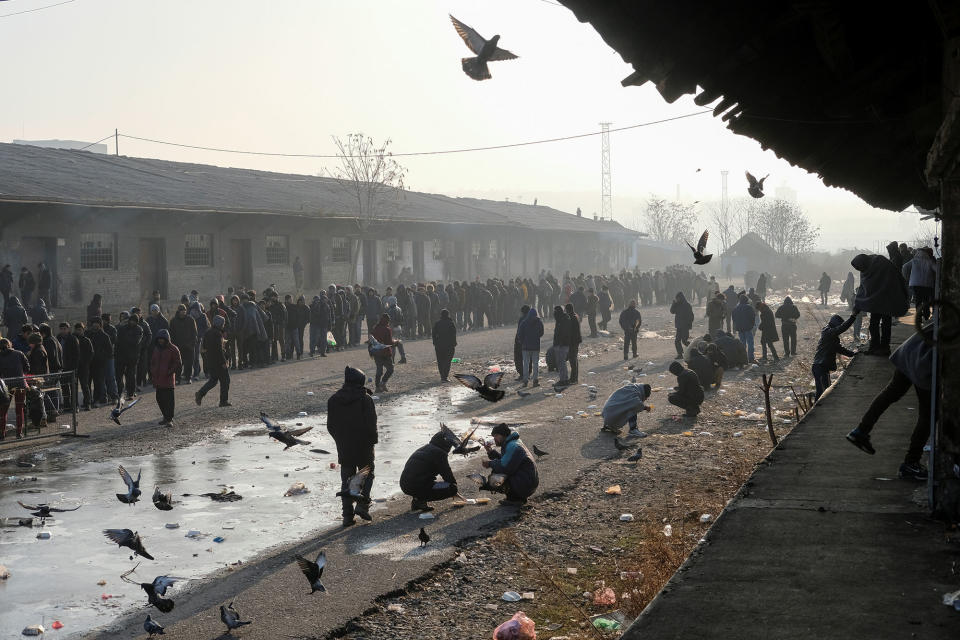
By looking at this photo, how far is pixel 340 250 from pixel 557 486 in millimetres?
27537

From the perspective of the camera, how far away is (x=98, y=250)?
26.4m

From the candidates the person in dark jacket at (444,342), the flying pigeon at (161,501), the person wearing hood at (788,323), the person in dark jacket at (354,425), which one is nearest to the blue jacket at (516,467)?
the person in dark jacket at (354,425)

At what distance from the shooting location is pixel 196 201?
2758 cm

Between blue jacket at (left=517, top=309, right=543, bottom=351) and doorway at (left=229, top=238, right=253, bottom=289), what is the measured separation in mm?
15879

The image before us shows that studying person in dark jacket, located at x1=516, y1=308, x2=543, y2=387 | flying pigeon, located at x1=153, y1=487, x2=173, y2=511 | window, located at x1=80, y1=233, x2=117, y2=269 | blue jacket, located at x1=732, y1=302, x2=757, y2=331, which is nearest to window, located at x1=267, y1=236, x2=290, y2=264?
window, located at x1=80, y1=233, x2=117, y2=269

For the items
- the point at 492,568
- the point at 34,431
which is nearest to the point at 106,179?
the point at 34,431

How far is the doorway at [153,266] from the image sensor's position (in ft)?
91.6

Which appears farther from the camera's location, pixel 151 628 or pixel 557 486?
pixel 557 486

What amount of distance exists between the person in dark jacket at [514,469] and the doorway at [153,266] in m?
21.1

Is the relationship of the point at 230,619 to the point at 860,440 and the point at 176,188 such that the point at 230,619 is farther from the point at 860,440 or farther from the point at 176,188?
the point at 176,188

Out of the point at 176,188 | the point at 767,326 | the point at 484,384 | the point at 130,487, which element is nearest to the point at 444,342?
the point at 767,326

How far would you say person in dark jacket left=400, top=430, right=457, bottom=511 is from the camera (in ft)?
30.4

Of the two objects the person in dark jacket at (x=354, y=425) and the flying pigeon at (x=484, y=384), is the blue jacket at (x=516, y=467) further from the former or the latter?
the person in dark jacket at (x=354, y=425)

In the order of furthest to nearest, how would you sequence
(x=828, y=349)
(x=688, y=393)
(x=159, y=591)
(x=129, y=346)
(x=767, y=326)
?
(x=767, y=326) → (x=129, y=346) → (x=688, y=393) → (x=828, y=349) → (x=159, y=591)
